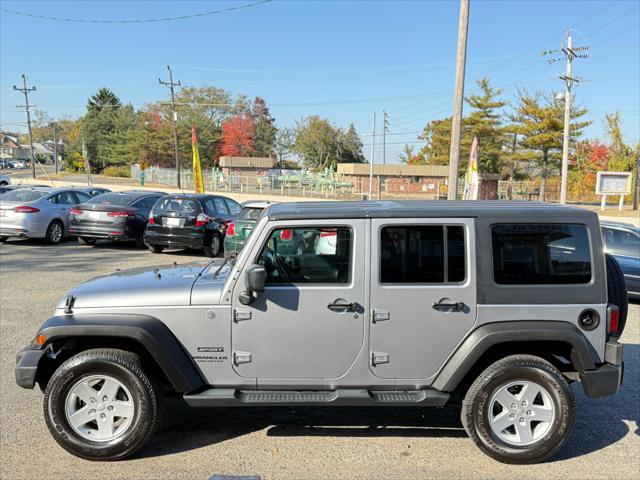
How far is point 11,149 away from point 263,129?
292ft

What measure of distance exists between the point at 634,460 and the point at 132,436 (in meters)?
3.47

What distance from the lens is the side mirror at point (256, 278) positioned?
367 cm

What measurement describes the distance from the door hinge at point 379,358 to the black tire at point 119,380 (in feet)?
4.91

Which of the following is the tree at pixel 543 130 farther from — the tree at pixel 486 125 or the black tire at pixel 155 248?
the black tire at pixel 155 248

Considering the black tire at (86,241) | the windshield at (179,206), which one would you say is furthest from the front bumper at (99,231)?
the windshield at (179,206)

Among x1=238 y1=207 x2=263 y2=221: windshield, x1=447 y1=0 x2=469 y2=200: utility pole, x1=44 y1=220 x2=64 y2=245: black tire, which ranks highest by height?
x1=447 y1=0 x2=469 y2=200: utility pole

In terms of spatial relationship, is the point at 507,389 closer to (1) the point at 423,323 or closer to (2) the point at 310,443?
(1) the point at 423,323

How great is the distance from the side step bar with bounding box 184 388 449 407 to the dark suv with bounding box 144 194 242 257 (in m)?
9.34

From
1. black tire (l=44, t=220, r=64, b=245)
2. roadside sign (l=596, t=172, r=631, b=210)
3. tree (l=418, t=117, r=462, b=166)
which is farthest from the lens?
tree (l=418, t=117, r=462, b=166)

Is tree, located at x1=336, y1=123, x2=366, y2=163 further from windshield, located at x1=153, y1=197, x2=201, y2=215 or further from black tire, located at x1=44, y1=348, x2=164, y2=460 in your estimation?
black tire, located at x1=44, y1=348, x2=164, y2=460

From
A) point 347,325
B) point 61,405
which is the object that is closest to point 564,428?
point 347,325

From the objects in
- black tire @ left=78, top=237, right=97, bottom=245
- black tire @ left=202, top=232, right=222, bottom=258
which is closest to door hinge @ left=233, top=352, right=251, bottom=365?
black tire @ left=202, top=232, right=222, bottom=258

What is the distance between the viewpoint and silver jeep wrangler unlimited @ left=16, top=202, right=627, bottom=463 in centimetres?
380

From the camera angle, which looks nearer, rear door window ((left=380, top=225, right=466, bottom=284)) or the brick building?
rear door window ((left=380, top=225, right=466, bottom=284))
